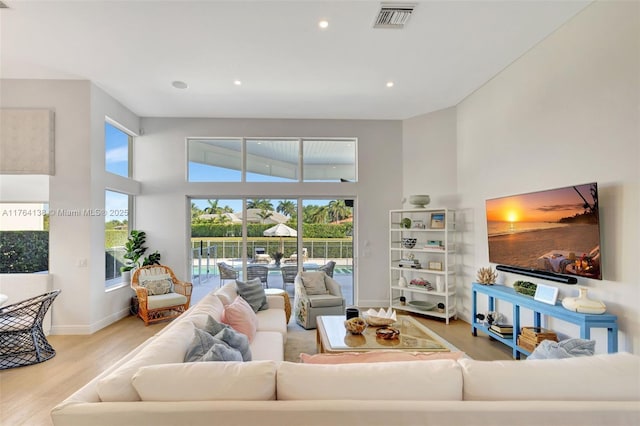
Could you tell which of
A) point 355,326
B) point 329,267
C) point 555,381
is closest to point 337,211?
point 329,267

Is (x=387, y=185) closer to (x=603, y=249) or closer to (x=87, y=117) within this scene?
(x=603, y=249)

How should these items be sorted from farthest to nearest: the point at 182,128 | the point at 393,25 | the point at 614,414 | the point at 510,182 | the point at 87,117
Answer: the point at 182,128 → the point at 87,117 → the point at 510,182 → the point at 393,25 → the point at 614,414

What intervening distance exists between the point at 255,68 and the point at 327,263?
361 cm

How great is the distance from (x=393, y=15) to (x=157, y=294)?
202 inches

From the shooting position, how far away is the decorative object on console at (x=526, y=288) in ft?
11.0

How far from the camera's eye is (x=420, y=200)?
532 cm

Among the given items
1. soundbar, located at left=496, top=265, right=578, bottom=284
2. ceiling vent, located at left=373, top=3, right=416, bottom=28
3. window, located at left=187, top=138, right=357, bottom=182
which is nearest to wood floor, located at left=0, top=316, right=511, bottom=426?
soundbar, located at left=496, top=265, right=578, bottom=284

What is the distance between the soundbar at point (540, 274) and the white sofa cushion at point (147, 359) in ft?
11.3

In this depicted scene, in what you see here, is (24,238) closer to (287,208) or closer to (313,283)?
(287,208)

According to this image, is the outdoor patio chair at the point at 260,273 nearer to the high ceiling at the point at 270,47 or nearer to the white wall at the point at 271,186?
the white wall at the point at 271,186

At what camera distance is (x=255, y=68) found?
13.1 ft

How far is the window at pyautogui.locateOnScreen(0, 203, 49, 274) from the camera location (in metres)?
4.29

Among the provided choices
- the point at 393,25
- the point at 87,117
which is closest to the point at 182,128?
the point at 87,117

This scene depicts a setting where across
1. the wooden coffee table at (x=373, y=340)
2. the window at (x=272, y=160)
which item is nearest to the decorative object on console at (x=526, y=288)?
the wooden coffee table at (x=373, y=340)
